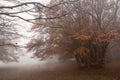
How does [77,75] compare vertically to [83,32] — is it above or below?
below

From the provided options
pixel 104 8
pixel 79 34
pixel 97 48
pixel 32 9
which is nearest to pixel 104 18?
pixel 104 8

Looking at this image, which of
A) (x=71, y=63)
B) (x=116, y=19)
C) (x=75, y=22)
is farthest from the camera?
(x=71, y=63)

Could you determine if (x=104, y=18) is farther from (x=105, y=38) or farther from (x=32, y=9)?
(x=32, y=9)

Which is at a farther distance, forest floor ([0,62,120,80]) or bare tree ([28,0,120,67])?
bare tree ([28,0,120,67])

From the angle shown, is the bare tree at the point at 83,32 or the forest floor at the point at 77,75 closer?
the forest floor at the point at 77,75

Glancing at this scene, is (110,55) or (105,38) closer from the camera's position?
(105,38)

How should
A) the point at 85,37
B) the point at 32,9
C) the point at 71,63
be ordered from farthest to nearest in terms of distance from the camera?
the point at 71,63 → the point at 85,37 → the point at 32,9

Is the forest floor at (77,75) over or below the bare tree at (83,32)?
below

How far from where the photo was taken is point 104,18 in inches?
920

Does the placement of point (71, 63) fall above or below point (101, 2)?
below

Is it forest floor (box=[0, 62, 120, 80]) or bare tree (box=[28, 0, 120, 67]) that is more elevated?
bare tree (box=[28, 0, 120, 67])

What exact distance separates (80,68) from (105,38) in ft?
15.1

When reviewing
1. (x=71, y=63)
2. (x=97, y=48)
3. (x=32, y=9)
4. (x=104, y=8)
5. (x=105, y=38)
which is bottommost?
(x=71, y=63)

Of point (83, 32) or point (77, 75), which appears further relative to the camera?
point (83, 32)
